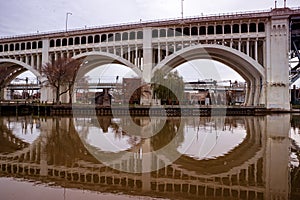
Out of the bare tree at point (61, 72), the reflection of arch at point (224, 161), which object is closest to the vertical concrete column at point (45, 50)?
the bare tree at point (61, 72)

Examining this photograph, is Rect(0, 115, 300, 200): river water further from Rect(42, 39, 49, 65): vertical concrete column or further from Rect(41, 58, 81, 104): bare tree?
Rect(42, 39, 49, 65): vertical concrete column

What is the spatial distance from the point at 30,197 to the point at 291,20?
52.0m

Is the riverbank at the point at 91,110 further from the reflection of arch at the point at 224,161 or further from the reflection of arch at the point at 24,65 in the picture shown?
the reflection of arch at the point at 224,161

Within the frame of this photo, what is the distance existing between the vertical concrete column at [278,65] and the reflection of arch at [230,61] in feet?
7.13

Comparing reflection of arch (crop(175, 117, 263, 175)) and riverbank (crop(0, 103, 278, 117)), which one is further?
riverbank (crop(0, 103, 278, 117))

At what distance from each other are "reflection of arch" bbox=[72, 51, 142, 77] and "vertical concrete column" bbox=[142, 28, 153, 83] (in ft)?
4.99

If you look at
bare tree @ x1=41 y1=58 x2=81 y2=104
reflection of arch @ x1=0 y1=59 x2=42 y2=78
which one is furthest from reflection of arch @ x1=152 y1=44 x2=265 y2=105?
reflection of arch @ x1=0 y1=59 x2=42 y2=78

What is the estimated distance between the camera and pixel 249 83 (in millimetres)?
60594

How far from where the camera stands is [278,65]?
4888 centimetres

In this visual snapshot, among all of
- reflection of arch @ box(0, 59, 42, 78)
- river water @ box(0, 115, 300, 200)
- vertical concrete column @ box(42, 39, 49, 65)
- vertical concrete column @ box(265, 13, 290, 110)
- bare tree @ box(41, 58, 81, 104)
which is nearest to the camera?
river water @ box(0, 115, 300, 200)

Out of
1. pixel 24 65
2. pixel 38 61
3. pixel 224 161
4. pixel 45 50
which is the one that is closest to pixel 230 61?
pixel 45 50

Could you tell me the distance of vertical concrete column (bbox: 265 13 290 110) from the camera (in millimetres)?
48312

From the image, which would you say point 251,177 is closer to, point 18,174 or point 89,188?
point 89,188

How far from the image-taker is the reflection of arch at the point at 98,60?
55.3 meters
